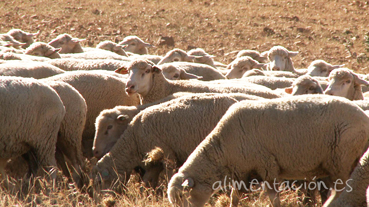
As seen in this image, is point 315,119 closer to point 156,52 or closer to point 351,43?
point 156,52

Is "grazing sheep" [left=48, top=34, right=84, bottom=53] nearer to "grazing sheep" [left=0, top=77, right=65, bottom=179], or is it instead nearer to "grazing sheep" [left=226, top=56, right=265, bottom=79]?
"grazing sheep" [left=226, top=56, right=265, bottom=79]

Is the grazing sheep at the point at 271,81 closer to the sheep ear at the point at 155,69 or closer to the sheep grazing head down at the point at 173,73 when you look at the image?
the sheep grazing head down at the point at 173,73

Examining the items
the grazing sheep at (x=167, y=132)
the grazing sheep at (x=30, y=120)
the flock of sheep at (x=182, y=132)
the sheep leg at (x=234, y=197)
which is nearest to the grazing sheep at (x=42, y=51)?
the flock of sheep at (x=182, y=132)

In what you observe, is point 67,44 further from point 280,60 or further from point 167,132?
point 167,132

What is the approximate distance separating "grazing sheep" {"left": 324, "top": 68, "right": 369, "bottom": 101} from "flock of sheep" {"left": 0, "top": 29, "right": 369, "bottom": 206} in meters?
0.02

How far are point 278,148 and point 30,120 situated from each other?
278 cm

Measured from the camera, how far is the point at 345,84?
8.07 meters

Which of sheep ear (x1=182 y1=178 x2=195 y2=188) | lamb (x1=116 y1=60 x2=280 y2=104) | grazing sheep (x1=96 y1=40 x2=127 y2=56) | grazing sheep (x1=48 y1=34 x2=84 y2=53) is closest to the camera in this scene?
sheep ear (x1=182 y1=178 x2=195 y2=188)

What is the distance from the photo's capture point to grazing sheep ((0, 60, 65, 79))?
26.3ft

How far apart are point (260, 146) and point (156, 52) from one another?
46.1 feet

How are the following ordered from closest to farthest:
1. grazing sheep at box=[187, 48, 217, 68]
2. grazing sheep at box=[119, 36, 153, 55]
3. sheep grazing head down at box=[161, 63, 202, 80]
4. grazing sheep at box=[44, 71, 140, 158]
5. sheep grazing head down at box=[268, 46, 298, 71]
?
grazing sheep at box=[44, 71, 140, 158]
sheep grazing head down at box=[161, 63, 202, 80]
sheep grazing head down at box=[268, 46, 298, 71]
grazing sheep at box=[187, 48, 217, 68]
grazing sheep at box=[119, 36, 153, 55]

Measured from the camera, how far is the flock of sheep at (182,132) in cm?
511

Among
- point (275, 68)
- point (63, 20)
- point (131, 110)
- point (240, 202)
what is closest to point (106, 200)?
point (240, 202)

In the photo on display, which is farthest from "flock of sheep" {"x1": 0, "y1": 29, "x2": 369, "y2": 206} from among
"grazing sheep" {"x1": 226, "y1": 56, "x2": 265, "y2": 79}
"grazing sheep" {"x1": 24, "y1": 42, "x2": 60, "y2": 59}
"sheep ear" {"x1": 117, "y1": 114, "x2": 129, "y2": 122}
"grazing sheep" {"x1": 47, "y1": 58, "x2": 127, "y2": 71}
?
"grazing sheep" {"x1": 24, "y1": 42, "x2": 60, "y2": 59}
